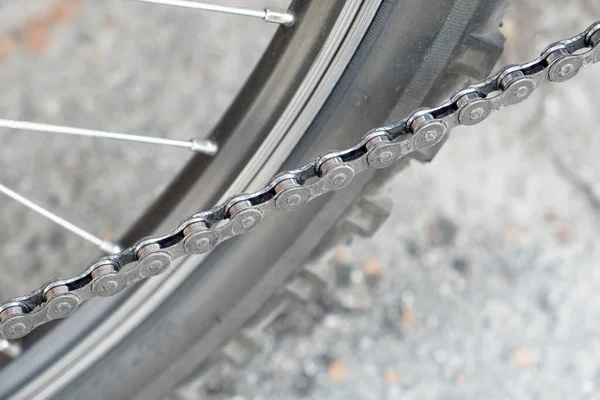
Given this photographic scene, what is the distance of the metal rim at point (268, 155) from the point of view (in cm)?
92

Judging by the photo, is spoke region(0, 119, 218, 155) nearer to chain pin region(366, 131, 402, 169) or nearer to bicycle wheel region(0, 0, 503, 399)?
bicycle wheel region(0, 0, 503, 399)

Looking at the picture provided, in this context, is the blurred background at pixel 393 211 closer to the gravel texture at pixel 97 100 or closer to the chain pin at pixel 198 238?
the gravel texture at pixel 97 100

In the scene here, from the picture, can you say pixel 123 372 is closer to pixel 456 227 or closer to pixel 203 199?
pixel 203 199

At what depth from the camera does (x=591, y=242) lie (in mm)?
1491

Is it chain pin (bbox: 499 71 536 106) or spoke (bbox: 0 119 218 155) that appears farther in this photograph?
spoke (bbox: 0 119 218 155)

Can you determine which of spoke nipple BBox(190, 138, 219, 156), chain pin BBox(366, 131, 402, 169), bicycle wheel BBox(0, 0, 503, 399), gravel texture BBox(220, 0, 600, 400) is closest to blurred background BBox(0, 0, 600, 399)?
gravel texture BBox(220, 0, 600, 400)

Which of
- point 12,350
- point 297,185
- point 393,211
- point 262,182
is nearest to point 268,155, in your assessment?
point 262,182

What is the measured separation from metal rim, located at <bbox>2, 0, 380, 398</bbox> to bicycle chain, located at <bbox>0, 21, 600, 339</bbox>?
10cm

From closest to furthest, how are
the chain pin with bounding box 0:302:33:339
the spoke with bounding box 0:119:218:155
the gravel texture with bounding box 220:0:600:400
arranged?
the chain pin with bounding box 0:302:33:339 → the spoke with bounding box 0:119:218:155 → the gravel texture with bounding box 220:0:600:400

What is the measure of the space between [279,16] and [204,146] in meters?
0.18

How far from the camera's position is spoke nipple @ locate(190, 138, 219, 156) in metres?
1.03

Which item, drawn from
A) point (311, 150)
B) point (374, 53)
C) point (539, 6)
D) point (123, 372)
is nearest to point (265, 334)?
point (123, 372)

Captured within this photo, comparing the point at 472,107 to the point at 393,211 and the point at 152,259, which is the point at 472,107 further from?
the point at 393,211

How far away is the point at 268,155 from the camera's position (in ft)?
3.29
